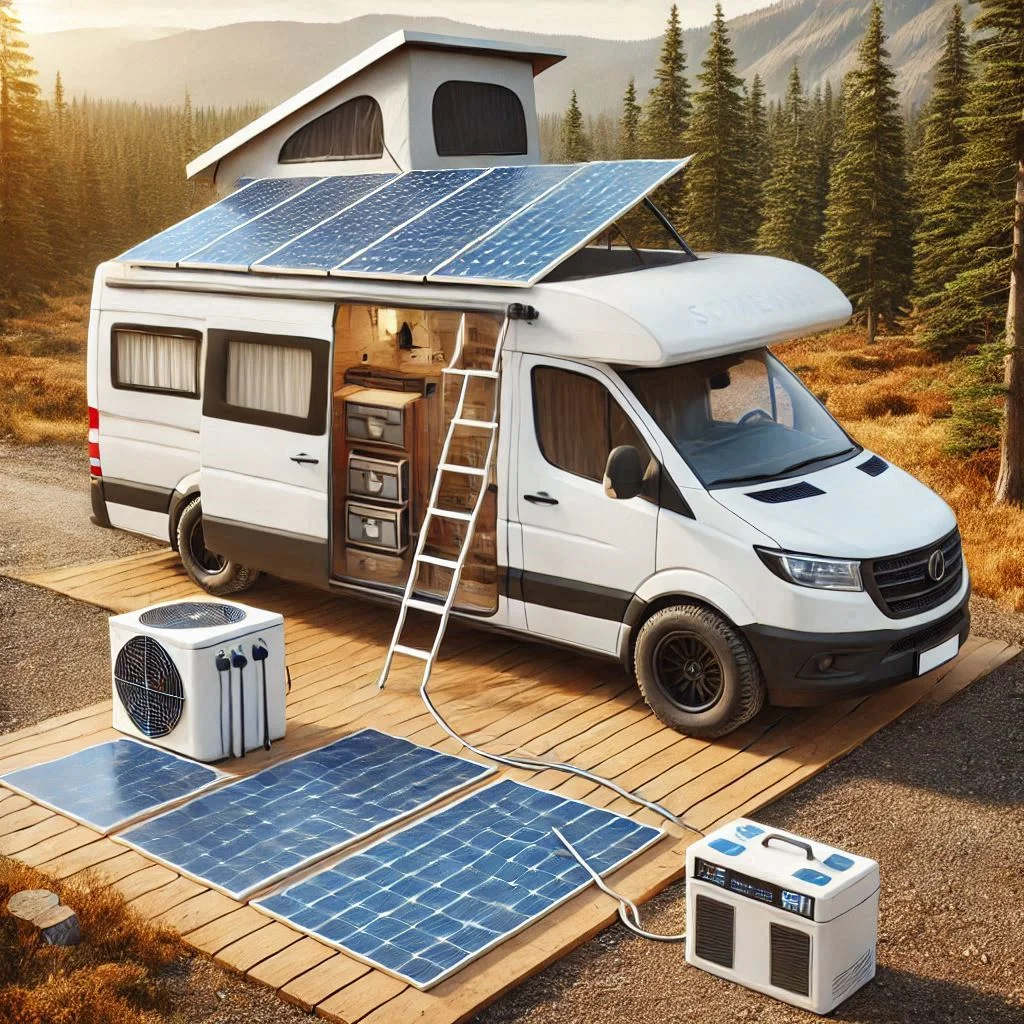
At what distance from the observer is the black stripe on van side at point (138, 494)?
11281mm

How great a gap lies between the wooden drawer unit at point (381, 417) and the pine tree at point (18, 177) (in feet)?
170

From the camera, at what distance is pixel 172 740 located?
8117 millimetres

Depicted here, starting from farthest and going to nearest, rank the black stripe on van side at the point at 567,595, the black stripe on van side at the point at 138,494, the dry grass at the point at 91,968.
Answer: the black stripe on van side at the point at 138,494 < the black stripe on van side at the point at 567,595 < the dry grass at the point at 91,968

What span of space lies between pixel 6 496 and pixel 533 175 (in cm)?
807

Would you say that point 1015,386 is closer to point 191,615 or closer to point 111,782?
point 191,615

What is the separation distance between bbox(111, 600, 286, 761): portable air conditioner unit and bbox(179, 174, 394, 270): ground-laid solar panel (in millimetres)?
3322

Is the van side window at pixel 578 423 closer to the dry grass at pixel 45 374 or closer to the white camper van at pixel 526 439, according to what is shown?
the white camper van at pixel 526 439

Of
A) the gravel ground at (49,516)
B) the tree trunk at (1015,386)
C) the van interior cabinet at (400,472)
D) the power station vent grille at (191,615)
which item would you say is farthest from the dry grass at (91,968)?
the tree trunk at (1015,386)

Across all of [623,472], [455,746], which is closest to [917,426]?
[623,472]

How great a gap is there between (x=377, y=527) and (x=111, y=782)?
3.03 metres

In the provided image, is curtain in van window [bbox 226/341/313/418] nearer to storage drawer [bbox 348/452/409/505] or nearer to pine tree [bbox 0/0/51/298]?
storage drawer [bbox 348/452/409/505]

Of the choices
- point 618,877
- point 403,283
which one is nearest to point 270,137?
point 403,283

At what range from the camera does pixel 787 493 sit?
27.1ft

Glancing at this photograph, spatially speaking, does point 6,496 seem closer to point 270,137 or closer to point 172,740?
point 270,137
